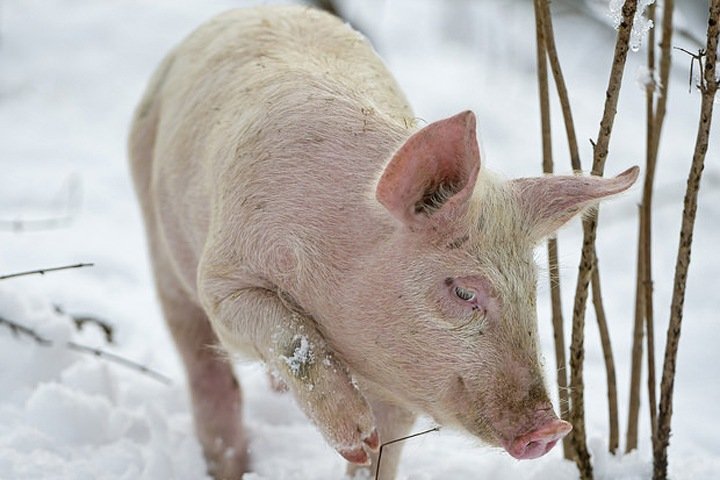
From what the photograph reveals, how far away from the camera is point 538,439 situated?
2396 millimetres

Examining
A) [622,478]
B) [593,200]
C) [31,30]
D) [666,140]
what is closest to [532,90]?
[666,140]

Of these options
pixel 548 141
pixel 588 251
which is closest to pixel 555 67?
pixel 548 141

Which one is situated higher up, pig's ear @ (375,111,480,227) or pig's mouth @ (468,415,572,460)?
pig's ear @ (375,111,480,227)

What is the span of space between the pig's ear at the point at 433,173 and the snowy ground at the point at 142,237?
0.53 m

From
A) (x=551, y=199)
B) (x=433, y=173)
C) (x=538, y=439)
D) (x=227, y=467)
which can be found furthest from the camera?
(x=227, y=467)

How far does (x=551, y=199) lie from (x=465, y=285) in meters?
0.31

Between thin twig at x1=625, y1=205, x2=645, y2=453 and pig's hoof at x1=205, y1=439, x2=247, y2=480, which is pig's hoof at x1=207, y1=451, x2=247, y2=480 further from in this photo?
thin twig at x1=625, y1=205, x2=645, y2=453

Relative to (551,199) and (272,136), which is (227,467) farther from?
(551,199)

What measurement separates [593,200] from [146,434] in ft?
6.64

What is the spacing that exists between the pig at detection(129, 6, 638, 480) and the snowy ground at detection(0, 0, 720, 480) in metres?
0.22

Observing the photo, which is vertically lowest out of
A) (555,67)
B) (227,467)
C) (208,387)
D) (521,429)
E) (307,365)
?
(227,467)

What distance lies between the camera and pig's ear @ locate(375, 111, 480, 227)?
2.41 m

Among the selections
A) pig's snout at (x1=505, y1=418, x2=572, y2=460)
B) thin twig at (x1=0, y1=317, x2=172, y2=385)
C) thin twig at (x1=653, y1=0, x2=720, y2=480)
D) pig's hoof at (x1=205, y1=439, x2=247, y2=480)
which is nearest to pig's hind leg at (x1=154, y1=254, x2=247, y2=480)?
pig's hoof at (x1=205, y1=439, x2=247, y2=480)

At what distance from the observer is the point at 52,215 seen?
19.9 feet
